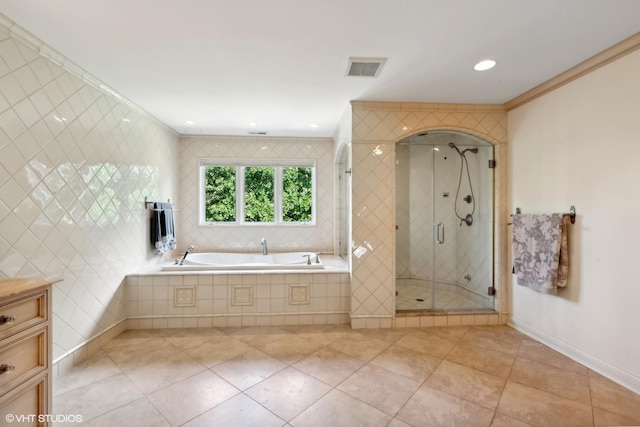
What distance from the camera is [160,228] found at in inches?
128

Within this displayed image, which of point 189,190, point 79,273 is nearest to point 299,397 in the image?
point 79,273

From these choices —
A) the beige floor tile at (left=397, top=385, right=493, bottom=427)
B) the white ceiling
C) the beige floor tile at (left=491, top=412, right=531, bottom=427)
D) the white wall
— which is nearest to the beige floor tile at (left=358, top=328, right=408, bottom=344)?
the beige floor tile at (left=397, top=385, right=493, bottom=427)

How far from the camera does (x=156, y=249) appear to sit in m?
3.29

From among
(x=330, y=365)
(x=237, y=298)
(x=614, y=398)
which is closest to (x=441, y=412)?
(x=330, y=365)

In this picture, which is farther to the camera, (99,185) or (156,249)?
(156,249)

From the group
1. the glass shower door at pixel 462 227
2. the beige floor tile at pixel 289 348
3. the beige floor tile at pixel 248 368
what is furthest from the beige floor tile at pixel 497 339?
the beige floor tile at pixel 248 368

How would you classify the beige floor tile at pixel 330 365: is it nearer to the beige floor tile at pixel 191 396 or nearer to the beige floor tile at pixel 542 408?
the beige floor tile at pixel 191 396

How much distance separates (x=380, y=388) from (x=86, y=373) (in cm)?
217

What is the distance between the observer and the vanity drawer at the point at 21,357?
118 centimetres

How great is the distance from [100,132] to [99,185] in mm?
470

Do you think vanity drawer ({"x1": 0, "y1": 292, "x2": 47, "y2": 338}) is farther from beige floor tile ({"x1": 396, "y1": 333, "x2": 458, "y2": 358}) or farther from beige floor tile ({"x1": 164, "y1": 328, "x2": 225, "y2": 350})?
beige floor tile ({"x1": 396, "y1": 333, "x2": 458, "y2": 358})

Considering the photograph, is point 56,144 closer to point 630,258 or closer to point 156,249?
point 156,249

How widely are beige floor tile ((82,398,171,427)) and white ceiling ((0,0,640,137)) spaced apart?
2.33m

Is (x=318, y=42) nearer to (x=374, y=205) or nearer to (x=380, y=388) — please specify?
(x=374, y=205)
